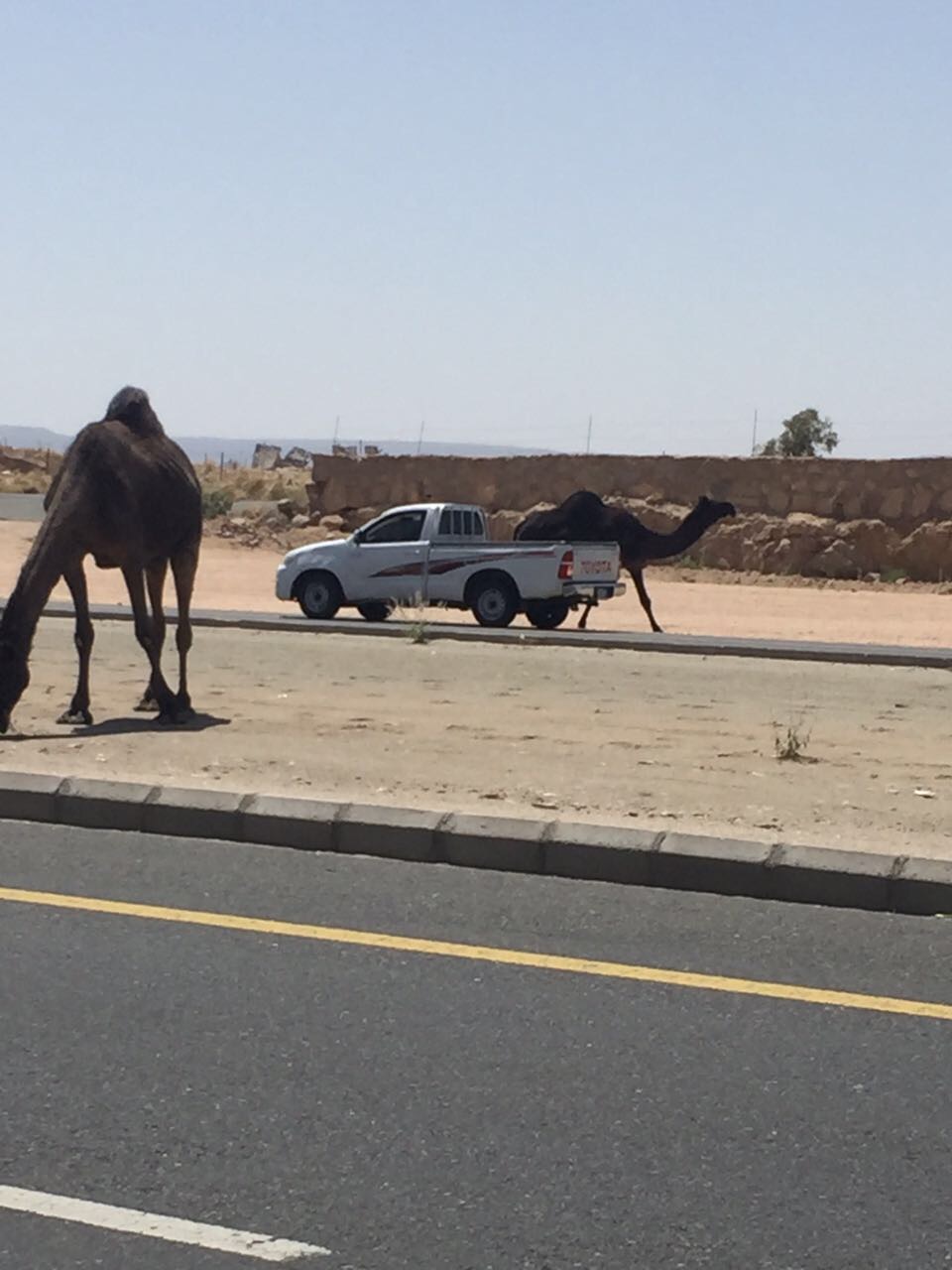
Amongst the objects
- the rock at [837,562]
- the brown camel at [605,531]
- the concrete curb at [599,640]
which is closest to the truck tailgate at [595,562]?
the concrete curb at [599,640]

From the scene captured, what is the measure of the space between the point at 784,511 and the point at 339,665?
29063 mm

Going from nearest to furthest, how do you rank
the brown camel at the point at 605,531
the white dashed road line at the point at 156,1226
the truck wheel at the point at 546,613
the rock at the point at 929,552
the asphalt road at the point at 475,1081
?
1. the white dashed road line at the point at 156,1226
2. the asphalt road at the point at 475,1081
3. the truck wheel at the point at 546,613
4. the brown camel at the point at 605,531
5. the rock at the point at 929,552

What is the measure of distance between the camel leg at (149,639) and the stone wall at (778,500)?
33472 millimetres

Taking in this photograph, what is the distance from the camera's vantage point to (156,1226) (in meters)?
5.52

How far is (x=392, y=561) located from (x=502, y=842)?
2189 cm

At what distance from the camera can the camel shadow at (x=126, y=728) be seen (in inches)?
583

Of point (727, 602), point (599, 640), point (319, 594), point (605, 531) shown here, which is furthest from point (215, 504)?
point (599, 640)

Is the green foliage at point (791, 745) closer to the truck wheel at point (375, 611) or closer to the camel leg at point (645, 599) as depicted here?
the camel leg at point (645, 599)

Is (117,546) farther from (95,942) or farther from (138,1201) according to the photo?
(138,1201)

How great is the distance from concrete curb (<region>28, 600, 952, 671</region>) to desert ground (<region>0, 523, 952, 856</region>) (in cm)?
55

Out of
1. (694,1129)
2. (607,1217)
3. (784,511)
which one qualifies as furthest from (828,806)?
(784,511)

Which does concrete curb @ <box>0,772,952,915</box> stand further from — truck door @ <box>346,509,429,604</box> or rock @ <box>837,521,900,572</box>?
rock @ <box>837,521,900,572</box>

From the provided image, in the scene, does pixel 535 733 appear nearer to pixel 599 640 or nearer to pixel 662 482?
pixel 599 640

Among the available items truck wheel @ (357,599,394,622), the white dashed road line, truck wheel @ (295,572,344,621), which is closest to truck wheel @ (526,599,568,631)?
truck wheel @ (357,599,394,622)
